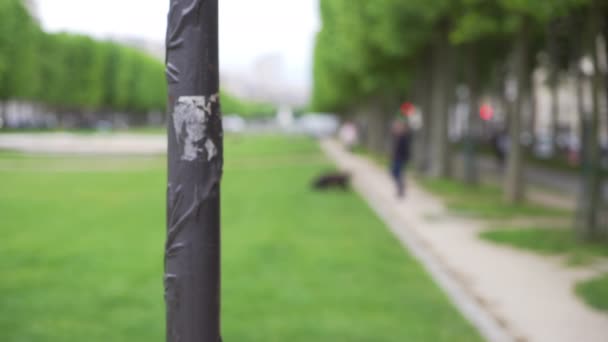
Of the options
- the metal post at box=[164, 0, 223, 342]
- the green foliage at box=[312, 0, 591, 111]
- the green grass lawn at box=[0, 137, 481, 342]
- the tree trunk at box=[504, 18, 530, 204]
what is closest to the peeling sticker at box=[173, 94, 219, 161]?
the metal post at box=[164, 0, 223, 342]

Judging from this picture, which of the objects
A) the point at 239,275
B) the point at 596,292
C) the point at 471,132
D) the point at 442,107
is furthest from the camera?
the point at 442,107

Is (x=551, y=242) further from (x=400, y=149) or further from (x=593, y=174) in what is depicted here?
(x=400, y=149)

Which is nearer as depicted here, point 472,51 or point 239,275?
point 239,275

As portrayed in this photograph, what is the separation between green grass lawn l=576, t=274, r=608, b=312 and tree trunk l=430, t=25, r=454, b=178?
14.2m

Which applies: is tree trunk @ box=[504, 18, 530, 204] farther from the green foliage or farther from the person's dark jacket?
the person's dark jacket

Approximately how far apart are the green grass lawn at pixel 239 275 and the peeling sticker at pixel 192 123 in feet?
13.0

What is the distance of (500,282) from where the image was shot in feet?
29.9

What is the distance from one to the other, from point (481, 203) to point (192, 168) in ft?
51.8

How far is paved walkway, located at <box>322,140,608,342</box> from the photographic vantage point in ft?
22.7

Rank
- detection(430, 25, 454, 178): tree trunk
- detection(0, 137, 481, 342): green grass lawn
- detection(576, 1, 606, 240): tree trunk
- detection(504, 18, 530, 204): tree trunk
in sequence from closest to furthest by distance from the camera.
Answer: detection(0, 137, 481, 342): green grass lawn → detection(576, 1, 606, 240): tree trunk → detection(504, 18, 530, 204): tree trunk → detection(430, 25, 454, 178): tree trunk

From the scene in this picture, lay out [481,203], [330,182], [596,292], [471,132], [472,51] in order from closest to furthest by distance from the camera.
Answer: [596,292] → [481,203] → [330,182] → [471,132] → [472,51]

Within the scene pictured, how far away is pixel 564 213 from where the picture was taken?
53.0 feet

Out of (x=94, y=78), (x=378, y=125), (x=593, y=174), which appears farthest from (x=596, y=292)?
(x=94, y=78)

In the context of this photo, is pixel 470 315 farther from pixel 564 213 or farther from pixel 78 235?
pixel 564 213
